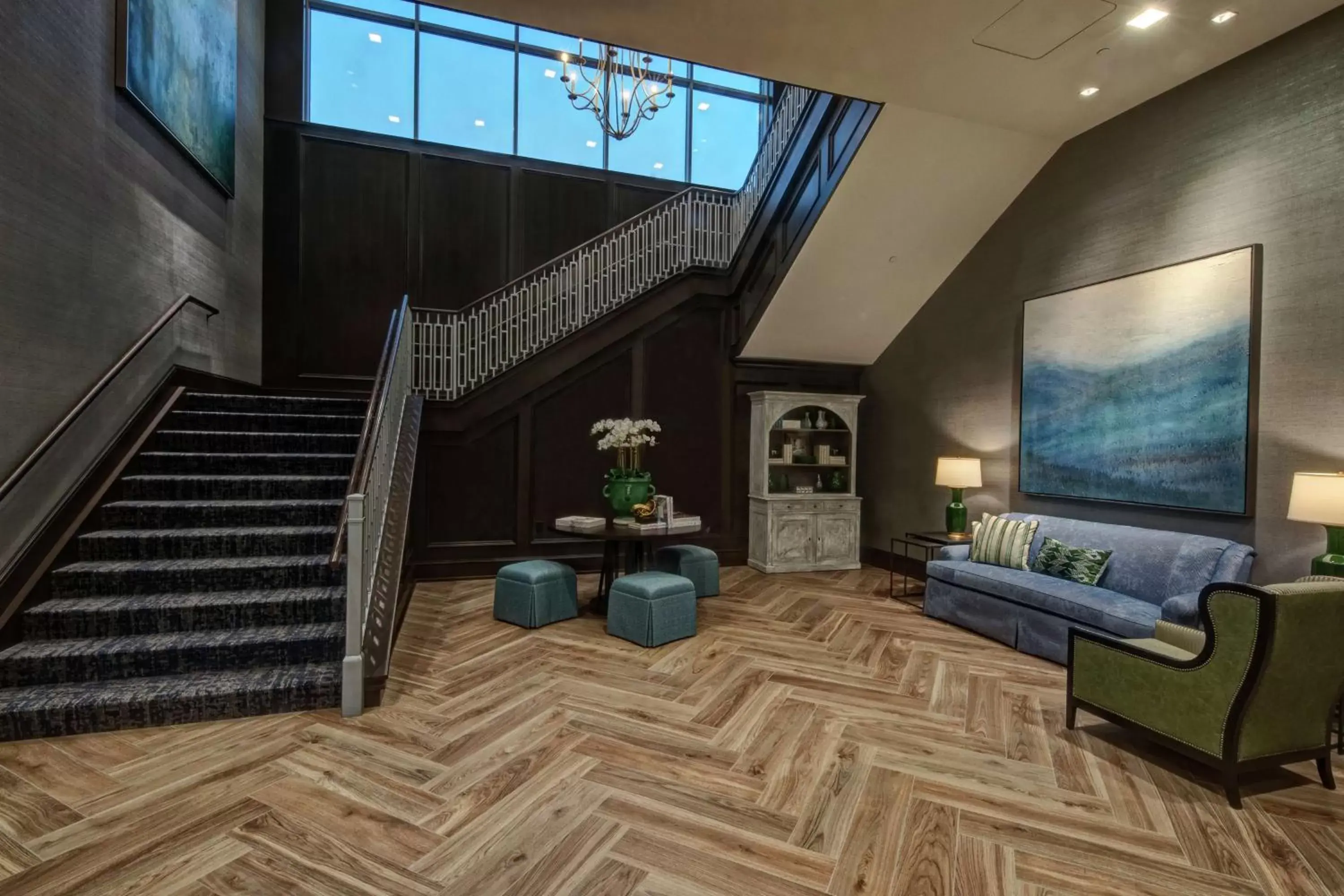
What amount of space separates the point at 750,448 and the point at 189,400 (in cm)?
516

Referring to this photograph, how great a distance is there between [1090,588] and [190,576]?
222 inches

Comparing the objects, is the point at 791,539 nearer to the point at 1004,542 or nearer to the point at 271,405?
the point at 1004,542

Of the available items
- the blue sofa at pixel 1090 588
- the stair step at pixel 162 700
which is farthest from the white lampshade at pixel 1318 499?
the stair step at pixel 162 700

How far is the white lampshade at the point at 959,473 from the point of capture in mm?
5711

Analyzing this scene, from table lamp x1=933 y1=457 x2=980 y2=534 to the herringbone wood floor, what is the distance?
2099 mm

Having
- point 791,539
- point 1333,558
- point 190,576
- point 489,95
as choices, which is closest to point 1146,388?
point 1333,558

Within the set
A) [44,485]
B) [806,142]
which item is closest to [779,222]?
[806,142]

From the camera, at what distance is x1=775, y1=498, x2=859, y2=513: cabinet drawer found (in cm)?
690

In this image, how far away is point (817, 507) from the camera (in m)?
7.03

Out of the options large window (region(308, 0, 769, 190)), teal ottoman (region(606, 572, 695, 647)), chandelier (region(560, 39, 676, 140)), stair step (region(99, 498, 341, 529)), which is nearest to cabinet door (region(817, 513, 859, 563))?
teal ottoman (region(606, 572, 695, 647))

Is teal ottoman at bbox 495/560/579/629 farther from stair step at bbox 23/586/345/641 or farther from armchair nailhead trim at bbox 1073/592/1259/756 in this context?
armchair nailhead trim at bbox 1073/592/1259/756

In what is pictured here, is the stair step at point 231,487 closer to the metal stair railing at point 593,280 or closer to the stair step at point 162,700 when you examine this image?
the stair step at point 162,700

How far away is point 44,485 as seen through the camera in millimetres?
3711

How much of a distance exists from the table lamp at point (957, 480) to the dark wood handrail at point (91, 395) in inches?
244
